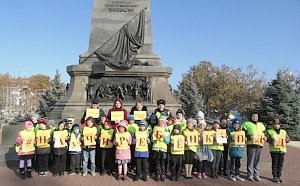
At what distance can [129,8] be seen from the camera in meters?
15.7

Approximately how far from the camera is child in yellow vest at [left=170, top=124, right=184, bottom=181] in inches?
357

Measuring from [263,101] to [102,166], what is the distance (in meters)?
20.2

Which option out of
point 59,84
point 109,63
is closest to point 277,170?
point 109,63

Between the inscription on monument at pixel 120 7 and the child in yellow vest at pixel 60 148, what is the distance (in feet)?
24.5

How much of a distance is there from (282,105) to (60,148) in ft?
67.2

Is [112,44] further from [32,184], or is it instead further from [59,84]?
[59,84]

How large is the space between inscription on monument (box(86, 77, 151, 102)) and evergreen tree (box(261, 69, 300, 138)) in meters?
14.1

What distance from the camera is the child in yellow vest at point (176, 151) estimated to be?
29.7 feet

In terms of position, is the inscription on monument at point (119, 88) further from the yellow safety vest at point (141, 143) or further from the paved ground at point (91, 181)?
the yellow safety vest at point (141, 143)

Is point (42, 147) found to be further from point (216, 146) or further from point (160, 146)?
point (216, 146)

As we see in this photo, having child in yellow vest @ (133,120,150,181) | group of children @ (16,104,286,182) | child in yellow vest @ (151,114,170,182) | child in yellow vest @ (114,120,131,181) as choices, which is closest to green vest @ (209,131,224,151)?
group of children @ (16,104,286,182)

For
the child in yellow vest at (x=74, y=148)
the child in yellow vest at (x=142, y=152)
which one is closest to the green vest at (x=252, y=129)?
the child in yellow vest at (x=142, y=152)

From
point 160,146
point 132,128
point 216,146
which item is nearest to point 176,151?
point 160,146

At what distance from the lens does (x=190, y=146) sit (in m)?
9.27
